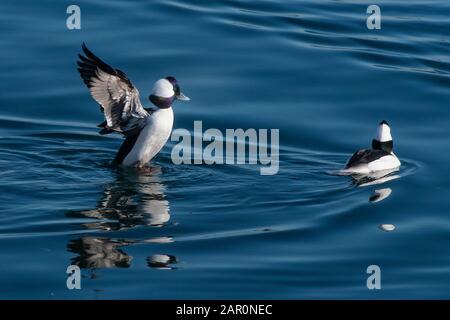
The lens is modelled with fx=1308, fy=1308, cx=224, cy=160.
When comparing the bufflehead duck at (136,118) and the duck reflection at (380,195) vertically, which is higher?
the bufflehead duck at (136,118)

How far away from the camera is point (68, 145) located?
18.6m

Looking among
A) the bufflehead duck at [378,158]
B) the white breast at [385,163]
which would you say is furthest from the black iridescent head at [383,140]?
the white breast at [385,163]

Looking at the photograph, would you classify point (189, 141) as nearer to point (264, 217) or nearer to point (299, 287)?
point (264, 217)

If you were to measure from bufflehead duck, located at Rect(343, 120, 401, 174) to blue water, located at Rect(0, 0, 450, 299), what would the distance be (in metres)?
0.22

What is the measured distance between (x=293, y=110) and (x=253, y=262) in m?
6.63

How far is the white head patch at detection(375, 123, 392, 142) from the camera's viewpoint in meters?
17.9

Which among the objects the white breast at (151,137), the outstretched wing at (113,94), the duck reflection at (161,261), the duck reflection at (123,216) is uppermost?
the outstretched wing at (113,94)

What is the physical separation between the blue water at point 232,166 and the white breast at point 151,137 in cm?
30

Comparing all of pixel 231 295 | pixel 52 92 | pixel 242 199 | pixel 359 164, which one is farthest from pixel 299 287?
pixel 52 92

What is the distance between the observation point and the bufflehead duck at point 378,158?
1714 cm

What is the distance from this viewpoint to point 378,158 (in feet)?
56.9

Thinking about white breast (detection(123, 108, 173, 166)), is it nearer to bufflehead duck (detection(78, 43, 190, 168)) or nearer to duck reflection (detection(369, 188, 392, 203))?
bufflehead duck (detection(78, 43, 190, 168))

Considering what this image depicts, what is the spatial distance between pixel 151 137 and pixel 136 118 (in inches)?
13.7

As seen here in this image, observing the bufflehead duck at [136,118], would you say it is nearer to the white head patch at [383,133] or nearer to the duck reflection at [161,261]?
the white head patch at [383,133]
